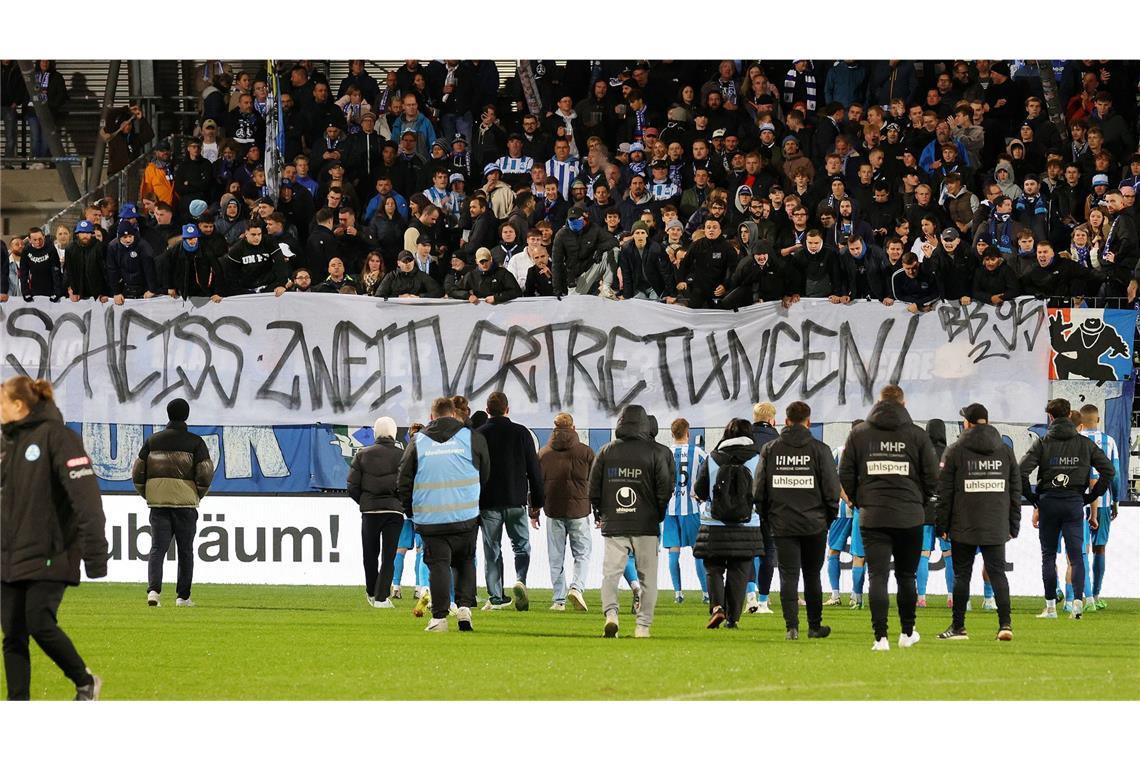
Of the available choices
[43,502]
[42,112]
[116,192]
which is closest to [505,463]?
[43,502]

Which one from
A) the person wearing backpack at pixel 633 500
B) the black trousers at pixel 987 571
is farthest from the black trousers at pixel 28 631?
the black trousers at pixel 987 571

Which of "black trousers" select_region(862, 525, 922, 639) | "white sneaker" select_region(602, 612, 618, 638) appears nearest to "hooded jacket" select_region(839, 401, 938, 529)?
"black trousers" select_region(862, 525, 922, 639)

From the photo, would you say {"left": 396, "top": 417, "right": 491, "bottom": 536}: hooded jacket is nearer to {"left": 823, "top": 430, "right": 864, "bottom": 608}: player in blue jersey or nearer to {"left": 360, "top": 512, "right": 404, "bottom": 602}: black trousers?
{"left": 360, "top": 512, "right": 404, "bottom": 602}: black trousers

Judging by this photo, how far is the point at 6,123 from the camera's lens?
27.1 meters

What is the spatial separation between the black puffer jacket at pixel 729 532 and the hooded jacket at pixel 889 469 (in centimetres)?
126

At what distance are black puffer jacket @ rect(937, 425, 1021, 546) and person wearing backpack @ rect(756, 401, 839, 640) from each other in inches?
36.0

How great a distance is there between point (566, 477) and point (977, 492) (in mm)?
4237

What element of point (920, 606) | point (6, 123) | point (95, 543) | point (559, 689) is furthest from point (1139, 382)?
point (6, 123)

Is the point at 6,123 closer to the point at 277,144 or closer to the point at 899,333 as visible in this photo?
the point at 277,144

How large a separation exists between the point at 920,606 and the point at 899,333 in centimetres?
345

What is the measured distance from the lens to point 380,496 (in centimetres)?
1634

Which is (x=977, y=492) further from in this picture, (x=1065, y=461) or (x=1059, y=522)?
(x=1059, y=522)

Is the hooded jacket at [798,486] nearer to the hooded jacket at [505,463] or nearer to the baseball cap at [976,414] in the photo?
the baseball cap at [976,414]

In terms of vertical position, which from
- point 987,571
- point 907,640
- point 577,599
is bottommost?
point 577,599
